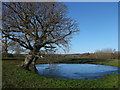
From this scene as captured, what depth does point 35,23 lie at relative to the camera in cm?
1497

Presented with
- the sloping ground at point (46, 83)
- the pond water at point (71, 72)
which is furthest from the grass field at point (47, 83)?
the pond water at point (71, 72)

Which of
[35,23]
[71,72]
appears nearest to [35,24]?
[35,23]

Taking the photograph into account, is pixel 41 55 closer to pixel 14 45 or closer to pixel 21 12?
pixel 14 45

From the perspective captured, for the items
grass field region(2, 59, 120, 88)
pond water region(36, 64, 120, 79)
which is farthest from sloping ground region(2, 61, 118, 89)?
pond water region(36, 64, 120, 79)

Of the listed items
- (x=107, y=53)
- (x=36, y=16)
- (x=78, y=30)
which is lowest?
(x=107, y=53)

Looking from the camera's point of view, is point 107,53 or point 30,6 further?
point 107,53

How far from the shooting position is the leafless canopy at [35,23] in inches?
551

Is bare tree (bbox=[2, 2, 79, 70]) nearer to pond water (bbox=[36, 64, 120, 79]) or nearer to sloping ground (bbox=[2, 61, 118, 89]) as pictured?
pond water (bbox=[36, 64, 120, 79])

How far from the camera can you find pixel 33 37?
47.2ft

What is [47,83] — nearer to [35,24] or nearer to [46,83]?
[46,83]

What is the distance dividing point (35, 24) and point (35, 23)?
0.54 ft

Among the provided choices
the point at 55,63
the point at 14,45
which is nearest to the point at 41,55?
the point at 55,63

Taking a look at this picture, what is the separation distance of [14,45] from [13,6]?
4.33 meters

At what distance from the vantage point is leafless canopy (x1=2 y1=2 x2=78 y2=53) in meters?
14.0
